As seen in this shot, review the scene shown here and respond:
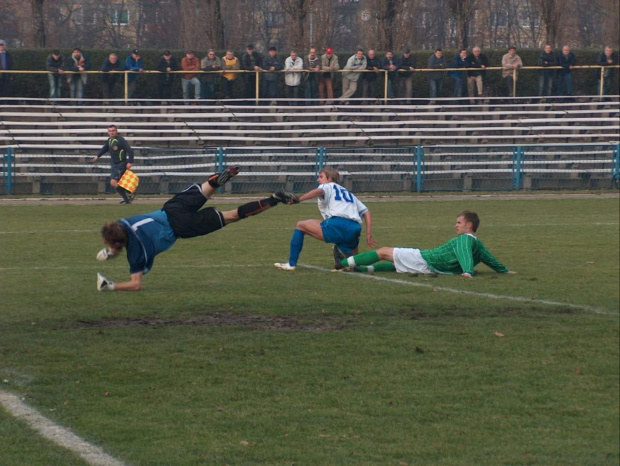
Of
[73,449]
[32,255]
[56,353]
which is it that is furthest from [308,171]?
[73,449]

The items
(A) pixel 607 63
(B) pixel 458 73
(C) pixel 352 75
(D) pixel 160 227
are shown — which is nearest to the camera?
(D) pixel 160 227

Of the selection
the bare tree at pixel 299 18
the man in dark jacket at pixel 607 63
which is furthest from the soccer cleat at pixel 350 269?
the bare tree at pixel 299 18

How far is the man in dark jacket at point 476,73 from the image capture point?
34406 millimetres

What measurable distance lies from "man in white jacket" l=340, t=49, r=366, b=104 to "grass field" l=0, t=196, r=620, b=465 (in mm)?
20794

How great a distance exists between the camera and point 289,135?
106 ft

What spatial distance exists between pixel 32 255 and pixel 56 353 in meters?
6.93

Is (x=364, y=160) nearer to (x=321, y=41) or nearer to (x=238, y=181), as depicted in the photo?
(x=238, y=181)

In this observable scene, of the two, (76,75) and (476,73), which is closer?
(76,75)

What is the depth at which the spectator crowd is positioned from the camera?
33.3 m

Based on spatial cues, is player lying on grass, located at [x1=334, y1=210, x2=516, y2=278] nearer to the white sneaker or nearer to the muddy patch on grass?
the white sneaker

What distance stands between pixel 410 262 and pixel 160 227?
140 inches

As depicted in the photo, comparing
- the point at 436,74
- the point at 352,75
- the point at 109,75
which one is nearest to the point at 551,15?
the point at 436,74

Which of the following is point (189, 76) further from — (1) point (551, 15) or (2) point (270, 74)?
(1) point (551, 15)

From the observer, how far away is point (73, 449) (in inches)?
229
